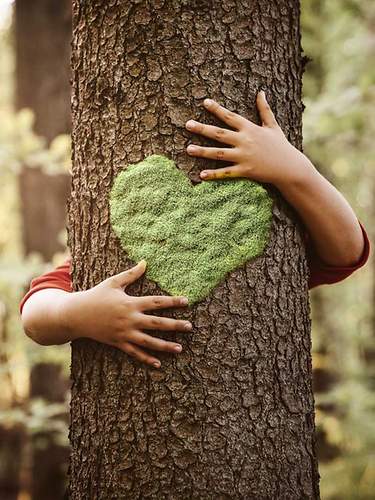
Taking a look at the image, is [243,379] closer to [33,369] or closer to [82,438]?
[82,438]

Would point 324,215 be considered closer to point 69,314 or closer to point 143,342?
point 143,342

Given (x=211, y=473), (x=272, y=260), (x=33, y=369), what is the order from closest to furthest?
(x=211, y=473) < (x=272, y=260) < (x=33, y=369)

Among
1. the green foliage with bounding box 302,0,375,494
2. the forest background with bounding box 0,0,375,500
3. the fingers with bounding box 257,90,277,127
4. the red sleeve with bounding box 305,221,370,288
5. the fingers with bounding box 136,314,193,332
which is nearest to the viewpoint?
the fingers with bounding box 136,314,193,332

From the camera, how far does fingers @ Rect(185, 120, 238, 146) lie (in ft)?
5.06

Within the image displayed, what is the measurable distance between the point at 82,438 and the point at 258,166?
3.75ft

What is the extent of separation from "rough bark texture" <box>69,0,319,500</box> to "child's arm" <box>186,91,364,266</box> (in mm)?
51

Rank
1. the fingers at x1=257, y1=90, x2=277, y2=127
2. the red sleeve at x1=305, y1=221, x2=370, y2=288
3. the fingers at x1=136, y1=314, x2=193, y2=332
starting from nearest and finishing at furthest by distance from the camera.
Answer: the fingers at x1=136, y1=314, x2=193, y2=332
the fingers at x1=257, y1=90, x2=277, y2=127
the red sleeve at x1=305, y1=221, x2=370, y2=288

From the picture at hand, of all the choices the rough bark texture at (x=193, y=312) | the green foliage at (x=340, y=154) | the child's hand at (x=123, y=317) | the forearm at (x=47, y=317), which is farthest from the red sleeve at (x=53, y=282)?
the green foliage at (x=340, y=154)

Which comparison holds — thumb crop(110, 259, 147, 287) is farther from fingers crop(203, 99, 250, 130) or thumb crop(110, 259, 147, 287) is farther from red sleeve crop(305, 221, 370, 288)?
red sleeve crop(305, 221, 370, 288)

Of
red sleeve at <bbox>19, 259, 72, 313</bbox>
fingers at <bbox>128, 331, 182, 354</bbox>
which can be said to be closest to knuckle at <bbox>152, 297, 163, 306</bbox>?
fingers at <bbox>128, 331, 182, 354</bbox>

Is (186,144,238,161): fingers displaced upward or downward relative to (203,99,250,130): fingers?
downward

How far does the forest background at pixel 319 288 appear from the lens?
3.75 m

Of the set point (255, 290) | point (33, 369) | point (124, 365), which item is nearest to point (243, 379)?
point (255, 290)

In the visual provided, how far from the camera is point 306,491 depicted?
1.63 m
